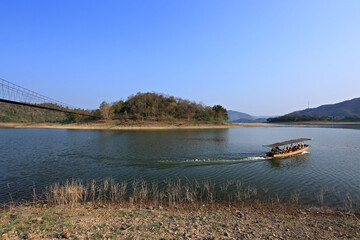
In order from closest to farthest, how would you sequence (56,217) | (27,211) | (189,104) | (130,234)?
(130,234), (56,217), (27,211), (189,104)

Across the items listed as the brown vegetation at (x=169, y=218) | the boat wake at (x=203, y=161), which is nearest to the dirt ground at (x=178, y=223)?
the brown vegetation at (x=169, y=218)

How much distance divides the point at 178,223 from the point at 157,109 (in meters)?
111

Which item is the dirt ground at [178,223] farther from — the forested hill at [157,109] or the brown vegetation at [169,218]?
the forested hill at [157,109]

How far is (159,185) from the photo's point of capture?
47.7ft

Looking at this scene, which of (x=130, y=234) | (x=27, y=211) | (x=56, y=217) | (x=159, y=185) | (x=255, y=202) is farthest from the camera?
(x=159, y=185)

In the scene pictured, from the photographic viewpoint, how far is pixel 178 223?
25.6 ft

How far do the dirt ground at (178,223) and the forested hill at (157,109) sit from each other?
325 ft

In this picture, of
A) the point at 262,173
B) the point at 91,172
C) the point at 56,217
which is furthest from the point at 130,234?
the point at 262,173

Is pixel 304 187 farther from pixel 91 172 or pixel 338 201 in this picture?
pixel 91 172

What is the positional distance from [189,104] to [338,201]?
12054 centimetres

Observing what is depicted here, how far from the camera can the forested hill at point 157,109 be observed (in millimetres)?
112281

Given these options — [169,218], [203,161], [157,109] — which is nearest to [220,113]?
[157,109]

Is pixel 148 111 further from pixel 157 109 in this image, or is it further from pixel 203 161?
pixel 203 161

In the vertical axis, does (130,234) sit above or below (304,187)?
above
